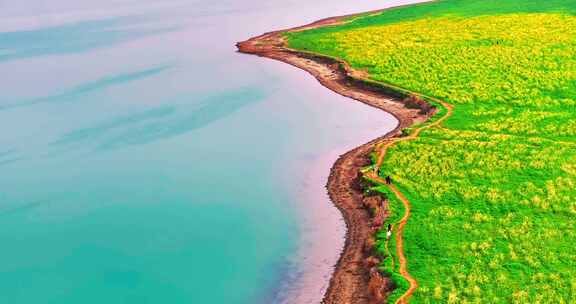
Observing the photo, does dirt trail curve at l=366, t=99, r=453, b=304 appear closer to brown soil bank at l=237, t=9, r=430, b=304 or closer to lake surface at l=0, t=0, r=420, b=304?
brown soil bank at l=237, t=9, r=430, b=304

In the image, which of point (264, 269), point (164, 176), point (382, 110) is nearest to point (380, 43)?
point (382, 110)

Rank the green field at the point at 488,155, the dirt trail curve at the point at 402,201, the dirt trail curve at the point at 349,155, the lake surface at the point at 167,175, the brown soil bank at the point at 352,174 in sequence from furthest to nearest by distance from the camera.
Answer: the lake surface at the point at 167,175 < the dirt trail curve at the point at 349,155 < the brown soil bank at the point at 352,174 < the green field at the point at 488,155 < the dirt trail curve at the point at 402,201

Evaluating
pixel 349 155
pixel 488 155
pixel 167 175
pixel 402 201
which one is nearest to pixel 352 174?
pixel 349 155

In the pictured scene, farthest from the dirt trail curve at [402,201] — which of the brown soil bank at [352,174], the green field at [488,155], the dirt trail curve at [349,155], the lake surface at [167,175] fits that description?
the lake surface at [167,175]

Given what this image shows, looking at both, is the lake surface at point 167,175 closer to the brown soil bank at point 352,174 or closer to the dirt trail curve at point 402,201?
the brown soil bank at point 352,174

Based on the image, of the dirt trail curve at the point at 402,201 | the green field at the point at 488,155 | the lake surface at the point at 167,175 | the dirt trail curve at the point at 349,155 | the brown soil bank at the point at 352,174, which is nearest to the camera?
the dirt trail curve at the point at 402,201
